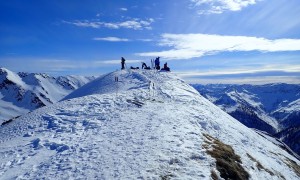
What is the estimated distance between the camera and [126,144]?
24.2 metres

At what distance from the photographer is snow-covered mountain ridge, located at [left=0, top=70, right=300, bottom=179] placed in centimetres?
2023

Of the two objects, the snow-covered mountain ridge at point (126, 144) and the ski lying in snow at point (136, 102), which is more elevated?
the ski lying in snow at point (136, 102)

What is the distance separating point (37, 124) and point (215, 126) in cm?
1881

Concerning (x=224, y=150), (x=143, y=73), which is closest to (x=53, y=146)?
(x=224, y=150)

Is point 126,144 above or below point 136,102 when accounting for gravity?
below

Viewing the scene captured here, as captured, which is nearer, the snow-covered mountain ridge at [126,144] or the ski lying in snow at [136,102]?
the snow-covered mountain ridge at [126,144]

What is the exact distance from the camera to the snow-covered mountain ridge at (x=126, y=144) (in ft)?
66.4

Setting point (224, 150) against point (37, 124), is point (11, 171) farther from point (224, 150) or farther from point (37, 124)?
point (224, 150)

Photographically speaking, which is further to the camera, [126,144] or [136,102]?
[136,102]

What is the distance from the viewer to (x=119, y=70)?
223 ft

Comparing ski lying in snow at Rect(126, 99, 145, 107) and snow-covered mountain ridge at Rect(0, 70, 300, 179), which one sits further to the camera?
ski lying in snow at Rect(126, 99, 145, 107)

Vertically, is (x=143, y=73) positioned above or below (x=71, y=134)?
above

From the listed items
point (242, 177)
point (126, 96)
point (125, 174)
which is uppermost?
point (126, 96)

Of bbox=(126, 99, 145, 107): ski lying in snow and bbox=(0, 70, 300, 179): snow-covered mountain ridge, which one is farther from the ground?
bbox=(126, 99, 145, 107): ski lying in snow
